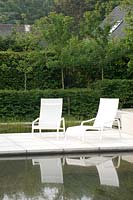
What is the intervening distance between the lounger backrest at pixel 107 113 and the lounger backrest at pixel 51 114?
1041mm

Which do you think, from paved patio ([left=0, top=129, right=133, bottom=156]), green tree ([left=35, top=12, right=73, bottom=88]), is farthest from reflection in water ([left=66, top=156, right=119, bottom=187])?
green tree ([left=35, top=12, right=73, bottom=88])

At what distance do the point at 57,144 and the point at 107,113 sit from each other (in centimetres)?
222

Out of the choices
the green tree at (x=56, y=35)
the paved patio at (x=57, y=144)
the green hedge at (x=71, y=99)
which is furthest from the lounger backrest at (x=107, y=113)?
the green tree at (x=56, y=35)

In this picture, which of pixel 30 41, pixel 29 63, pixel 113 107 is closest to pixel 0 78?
pixel 29 63

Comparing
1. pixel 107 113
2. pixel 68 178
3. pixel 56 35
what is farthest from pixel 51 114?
pixel 56 35

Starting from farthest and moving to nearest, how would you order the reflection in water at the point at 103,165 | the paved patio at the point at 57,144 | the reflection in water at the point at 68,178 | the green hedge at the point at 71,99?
the green hedge at the point at 71,99, the paved patio at the point at 57,144, the reflection in water at the point at 103,165, the reflection in water at the point at 68,178

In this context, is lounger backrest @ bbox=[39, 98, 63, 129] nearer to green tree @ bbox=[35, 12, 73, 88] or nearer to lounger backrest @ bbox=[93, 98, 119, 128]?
lounger backrest @ bbox=[93, 98, 119, 128]

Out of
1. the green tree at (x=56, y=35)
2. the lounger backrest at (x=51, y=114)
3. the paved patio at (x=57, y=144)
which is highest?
the green tree at (x=56, y=35)

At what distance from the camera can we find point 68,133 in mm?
12266

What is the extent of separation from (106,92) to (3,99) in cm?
437

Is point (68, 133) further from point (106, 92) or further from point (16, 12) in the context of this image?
point (16, 12)

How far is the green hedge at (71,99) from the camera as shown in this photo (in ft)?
63.7

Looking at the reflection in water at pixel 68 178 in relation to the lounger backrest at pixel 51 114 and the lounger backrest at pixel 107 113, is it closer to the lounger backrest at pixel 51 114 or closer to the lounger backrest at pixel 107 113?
the lounger backrest at pixel 107 113

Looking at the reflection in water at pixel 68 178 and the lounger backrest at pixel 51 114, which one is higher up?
the lounger backrest at pixel 51 114
